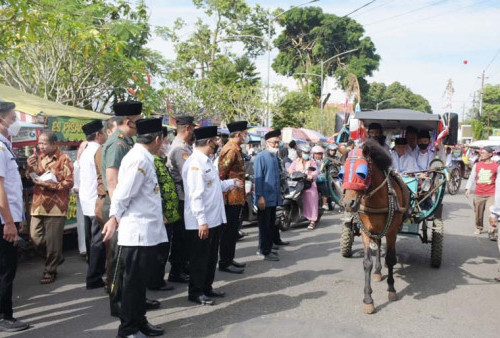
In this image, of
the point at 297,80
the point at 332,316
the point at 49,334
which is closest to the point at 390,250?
the point at 332,316

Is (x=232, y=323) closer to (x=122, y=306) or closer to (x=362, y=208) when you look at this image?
(x=122, y=306)

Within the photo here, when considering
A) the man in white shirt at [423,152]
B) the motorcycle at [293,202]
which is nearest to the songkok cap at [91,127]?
the motorcycle at [293,202]

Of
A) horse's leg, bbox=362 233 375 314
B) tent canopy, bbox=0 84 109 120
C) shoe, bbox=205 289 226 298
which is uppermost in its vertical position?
tent canopy, bbox=0 84 109 120

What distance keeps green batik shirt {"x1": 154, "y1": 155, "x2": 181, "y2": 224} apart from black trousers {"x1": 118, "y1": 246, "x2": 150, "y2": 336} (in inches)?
39.1

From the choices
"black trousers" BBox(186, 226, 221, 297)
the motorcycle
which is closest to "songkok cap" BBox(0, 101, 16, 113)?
"black trousers" BBox(186, 226, 221, 297)

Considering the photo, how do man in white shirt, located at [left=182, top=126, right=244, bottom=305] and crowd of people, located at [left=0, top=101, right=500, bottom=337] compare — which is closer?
crowd of people, located at [left=0, top=101, right=500, bottom=337]

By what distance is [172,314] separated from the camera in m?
4.76

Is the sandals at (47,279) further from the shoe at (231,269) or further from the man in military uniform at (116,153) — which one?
the shoe at (231,269)

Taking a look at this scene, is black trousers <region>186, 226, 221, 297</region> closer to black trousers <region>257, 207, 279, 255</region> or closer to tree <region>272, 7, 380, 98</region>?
black trousers <region>257, 207, 279, 255</region>

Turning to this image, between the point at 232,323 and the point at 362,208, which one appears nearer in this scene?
the point at 232,323

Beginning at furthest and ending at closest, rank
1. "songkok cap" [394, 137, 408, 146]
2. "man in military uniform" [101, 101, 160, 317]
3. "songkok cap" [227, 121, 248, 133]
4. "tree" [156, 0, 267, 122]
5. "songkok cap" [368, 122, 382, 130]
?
1. "tree" [156, 0, 267, 122]
2. "songkok cap" [368, 122, 382, 130]
3. "songkok cap" [394, 137, 408, 146]
4. "songkok cap" [227, 121, 248, 133]
5. "man in military uniform" [101, 101, 160, 317]

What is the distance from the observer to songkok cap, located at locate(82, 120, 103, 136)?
18.6 ft

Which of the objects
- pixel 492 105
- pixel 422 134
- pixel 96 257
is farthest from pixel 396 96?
pixel 96 257

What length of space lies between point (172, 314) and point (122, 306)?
3.07ft
